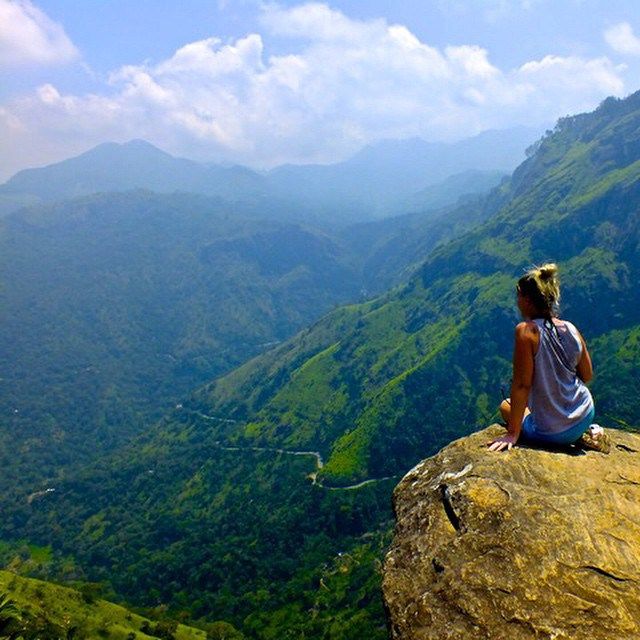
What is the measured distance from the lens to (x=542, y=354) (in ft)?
41.0

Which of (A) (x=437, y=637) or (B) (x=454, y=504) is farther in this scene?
(B) (x=454, y=504)

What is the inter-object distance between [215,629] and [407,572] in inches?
6456

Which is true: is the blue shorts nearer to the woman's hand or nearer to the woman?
the woman

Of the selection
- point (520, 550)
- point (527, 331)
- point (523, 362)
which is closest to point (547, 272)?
→ point (527, 331)

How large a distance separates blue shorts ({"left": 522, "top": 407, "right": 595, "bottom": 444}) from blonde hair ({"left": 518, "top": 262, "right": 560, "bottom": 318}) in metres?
2.87

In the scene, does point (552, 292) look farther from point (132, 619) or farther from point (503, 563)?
point (132, 619)

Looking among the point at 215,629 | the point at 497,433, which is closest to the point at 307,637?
the point at 215,629

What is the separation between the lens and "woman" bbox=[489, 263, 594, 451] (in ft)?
40.9

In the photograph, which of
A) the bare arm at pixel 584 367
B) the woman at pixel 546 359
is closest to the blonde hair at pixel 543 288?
the woman at pixel 546 359

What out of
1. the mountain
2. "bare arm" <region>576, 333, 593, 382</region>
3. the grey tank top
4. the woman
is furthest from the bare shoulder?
the mountain

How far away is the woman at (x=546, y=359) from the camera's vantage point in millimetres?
12469

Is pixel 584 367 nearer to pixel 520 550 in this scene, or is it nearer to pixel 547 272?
pixel 547 272

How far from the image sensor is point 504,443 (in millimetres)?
13594

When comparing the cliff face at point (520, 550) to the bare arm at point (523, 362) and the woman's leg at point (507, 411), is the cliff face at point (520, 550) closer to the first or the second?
the woman's leg at point (507, 411)
